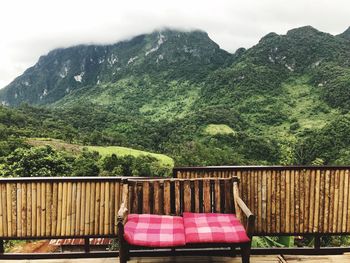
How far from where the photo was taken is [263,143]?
76.2 metres

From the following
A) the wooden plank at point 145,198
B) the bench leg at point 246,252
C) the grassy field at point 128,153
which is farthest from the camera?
the grassy field at point 128,153

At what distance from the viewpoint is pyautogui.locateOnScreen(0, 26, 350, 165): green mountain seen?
70812 millimetres

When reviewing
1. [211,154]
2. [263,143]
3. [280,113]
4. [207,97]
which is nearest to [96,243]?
[211,154]

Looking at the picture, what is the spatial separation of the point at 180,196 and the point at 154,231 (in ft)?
2.93

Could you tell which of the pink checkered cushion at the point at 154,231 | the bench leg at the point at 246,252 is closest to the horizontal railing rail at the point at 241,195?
the pink checkered cushion at the point at 154,231

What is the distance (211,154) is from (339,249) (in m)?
59.8

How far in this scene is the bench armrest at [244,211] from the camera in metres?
4.44

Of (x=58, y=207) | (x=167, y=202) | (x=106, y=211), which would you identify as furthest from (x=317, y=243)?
(x=58, y=207)

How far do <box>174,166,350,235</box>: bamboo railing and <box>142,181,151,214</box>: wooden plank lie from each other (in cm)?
58

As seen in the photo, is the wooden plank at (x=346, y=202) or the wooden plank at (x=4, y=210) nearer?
the wooden plank at (x=4, y=210)

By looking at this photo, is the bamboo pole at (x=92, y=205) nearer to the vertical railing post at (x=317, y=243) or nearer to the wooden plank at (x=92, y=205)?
the wooden plank at (x=92, y=205)

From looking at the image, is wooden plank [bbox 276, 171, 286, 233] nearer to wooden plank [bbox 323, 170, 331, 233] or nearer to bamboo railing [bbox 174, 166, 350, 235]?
bamboo railing [bbox 174, 166, 350, 235]

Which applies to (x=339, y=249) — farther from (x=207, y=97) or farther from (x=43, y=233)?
(x=207, y=97)

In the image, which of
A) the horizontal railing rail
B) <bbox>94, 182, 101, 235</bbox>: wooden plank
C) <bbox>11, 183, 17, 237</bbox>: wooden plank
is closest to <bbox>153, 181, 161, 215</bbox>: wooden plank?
the horizontal railing rail
